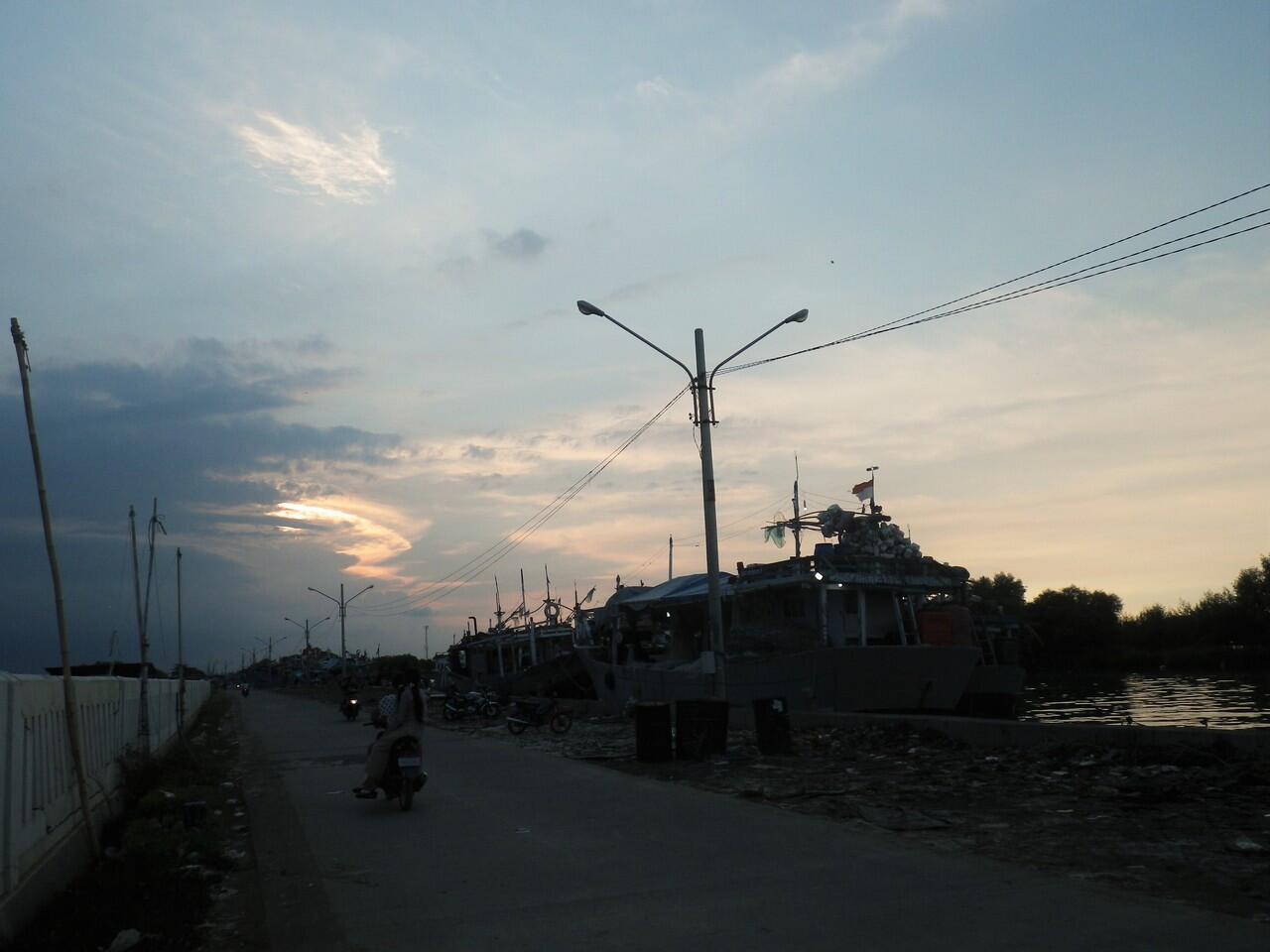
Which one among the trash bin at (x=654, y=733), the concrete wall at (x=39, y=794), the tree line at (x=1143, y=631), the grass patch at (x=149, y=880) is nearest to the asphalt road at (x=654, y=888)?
the grass patch at (x=149, y=880)

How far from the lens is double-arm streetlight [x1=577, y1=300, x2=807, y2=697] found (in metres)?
22.2

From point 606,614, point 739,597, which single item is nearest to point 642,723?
point 739,597

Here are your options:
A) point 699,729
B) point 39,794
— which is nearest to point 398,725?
point 39,794

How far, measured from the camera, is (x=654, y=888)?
279 inches

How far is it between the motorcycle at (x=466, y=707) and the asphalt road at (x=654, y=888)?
21.2 meters

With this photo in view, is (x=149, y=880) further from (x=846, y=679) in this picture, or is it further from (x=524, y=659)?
(x=524, y=659)

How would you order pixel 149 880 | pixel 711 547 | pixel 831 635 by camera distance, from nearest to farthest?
1. pixel 149 880
2. pixel 711 547
3. pixel 831 635

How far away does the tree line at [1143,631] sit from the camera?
74688 millimetres

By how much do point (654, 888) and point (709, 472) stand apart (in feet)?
52.9

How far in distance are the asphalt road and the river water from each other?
76.8 feet

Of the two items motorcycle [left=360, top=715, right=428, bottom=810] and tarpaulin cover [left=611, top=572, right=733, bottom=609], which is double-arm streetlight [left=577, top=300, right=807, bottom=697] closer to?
motorcycle [left=360, top=715, right=428, bottom=810]

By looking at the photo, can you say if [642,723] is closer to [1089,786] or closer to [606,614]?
[1089,786]

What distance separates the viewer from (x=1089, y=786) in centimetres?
1074

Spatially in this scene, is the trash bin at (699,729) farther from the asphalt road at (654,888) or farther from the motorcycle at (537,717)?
the motorcycle at (537,717)
